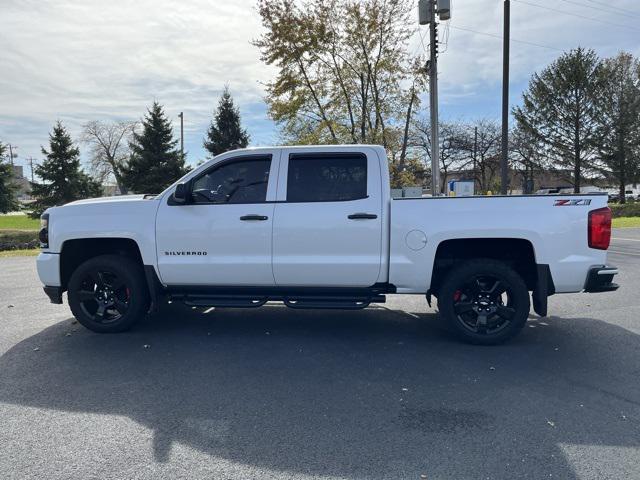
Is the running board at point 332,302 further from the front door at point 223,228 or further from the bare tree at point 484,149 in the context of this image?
the bare tree at point 484,149

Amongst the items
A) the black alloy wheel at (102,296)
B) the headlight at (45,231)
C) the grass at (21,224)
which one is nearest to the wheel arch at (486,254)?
the black alloy wheel at (102,296)

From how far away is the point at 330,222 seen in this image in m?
4.75

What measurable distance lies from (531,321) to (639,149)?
41.2 meters

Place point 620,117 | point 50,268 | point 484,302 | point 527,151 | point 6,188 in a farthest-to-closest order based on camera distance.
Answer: point 527,151, point 620,117, point 6,188, point 50,268, point 484,302

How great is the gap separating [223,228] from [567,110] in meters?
40.4

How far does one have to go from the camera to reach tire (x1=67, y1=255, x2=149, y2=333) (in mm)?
5137

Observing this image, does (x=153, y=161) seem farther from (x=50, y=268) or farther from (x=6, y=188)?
(x=50, y=268)

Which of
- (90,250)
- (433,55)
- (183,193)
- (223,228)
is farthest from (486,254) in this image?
(433,55)

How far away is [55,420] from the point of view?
10.8 ft

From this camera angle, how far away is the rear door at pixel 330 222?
4.75 m

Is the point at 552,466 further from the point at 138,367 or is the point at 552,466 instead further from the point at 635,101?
the point at 635,101

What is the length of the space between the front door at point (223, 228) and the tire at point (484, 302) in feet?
6.37

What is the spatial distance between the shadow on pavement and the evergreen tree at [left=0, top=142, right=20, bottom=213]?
2912cm

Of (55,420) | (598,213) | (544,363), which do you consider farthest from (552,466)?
(55,420)
